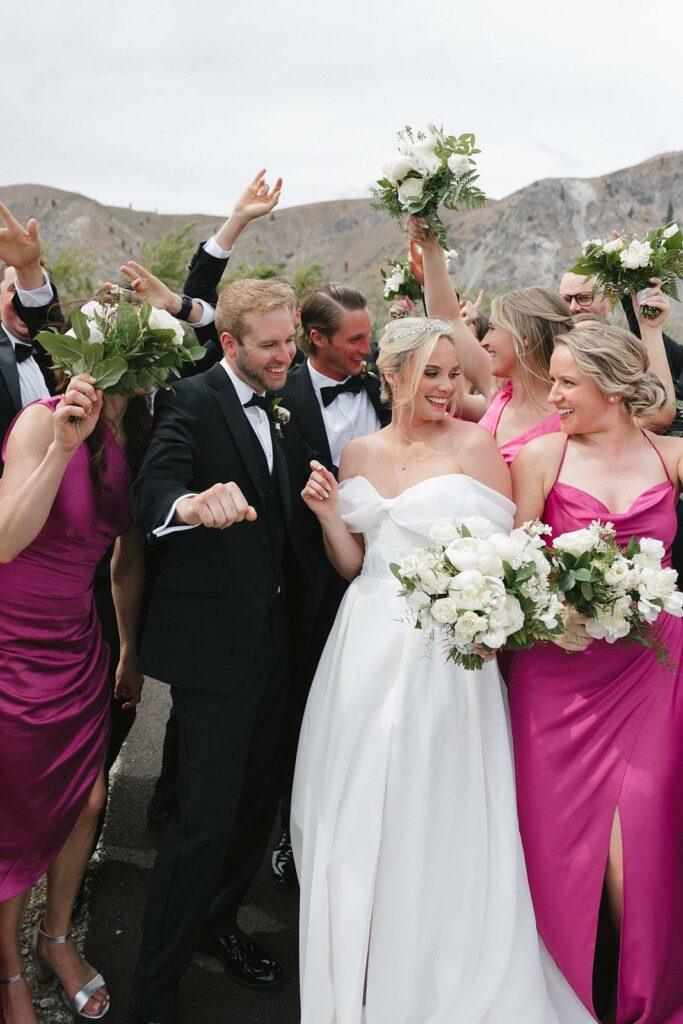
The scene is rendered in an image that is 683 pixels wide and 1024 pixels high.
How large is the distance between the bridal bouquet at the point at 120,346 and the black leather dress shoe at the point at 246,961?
8.08 ft

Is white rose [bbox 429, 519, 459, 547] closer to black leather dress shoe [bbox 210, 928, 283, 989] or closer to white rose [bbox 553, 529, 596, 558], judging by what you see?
white rose [bbox 553, 529, 596, 558]

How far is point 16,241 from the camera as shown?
12.4ft

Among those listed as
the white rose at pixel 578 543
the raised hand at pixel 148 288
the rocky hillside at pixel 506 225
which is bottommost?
the white rose at pixel 578 543

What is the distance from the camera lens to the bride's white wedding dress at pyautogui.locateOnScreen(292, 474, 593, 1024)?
10.5 feet

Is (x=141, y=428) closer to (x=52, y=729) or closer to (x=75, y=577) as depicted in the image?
(x=75, y=577)

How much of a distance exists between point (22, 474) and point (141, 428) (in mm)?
581

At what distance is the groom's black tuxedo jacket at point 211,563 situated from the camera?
341 cm

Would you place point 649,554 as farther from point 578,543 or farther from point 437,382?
point 437,382

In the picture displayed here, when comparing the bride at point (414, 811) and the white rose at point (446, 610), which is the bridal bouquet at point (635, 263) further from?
the white rose at point (446, 610)

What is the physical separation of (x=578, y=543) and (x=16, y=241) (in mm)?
2720

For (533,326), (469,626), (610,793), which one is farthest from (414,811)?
(533,326)

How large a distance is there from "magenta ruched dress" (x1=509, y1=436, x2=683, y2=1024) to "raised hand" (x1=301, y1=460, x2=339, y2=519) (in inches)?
38.6

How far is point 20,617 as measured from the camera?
3.33m

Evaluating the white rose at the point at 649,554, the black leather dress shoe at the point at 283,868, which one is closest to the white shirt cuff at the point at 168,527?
the white rose at the point at 649,554
